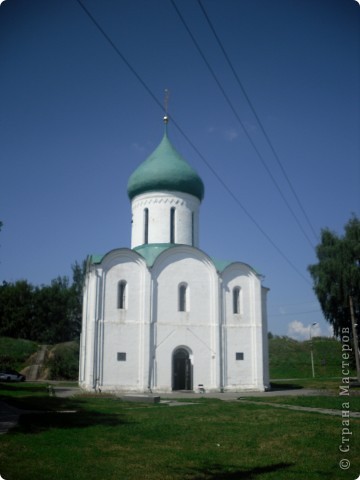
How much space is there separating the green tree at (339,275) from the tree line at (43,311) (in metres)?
26.0

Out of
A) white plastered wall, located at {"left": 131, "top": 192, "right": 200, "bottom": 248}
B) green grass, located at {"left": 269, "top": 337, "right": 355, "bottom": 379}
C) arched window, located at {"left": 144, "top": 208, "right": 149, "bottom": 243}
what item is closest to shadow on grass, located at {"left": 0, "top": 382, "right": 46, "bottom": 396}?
white plastered wall, located at {"left": 131, "top": 192, "right": 200, "bottom": 248}

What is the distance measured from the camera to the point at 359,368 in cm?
2428

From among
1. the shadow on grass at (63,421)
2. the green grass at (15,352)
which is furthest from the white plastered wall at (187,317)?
the green grass at (15,352)

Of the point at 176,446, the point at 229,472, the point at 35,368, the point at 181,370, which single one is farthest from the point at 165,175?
the point at 229,472

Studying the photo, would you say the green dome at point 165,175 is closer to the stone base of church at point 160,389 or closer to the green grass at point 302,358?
the stone base of church at point 160,389

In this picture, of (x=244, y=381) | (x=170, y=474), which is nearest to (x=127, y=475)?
(x=170, y=474)

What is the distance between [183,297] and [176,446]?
1444 centimetres

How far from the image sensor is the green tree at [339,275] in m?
26.5

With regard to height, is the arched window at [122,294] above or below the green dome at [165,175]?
below

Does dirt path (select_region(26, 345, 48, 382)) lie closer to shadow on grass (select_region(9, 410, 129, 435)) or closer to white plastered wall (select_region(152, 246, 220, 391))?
white plastered wall (select_region(152, 246, 220, 391))

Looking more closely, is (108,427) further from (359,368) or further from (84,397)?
(359,368)

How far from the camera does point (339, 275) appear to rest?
1043 inches

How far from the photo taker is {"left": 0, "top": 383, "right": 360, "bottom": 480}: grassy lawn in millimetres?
6457

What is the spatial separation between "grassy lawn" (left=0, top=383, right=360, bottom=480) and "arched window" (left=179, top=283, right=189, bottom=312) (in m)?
9.94
